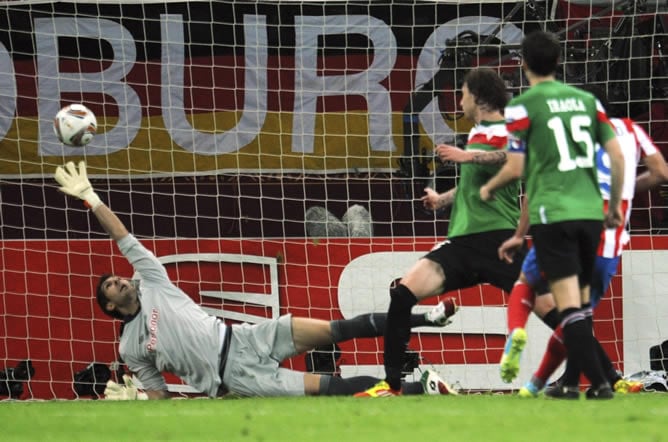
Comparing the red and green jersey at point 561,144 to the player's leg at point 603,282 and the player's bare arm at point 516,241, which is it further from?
the player's leg at point 603,282

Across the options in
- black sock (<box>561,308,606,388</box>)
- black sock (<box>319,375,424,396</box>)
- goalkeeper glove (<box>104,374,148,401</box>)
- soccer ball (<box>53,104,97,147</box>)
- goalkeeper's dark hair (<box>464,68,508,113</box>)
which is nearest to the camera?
black sock (<box>561,308,606,388</box>)

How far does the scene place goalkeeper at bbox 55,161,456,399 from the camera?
25.6 feet

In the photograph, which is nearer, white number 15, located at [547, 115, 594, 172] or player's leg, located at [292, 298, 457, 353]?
white number 15, located at [547, 115, 594, 172]

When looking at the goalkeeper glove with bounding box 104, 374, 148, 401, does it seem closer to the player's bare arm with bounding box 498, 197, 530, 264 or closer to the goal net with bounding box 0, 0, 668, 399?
the goal net with bounding box 0, 0, 668, 399

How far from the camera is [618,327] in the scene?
33.3 feet

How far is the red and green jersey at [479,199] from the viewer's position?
720cm

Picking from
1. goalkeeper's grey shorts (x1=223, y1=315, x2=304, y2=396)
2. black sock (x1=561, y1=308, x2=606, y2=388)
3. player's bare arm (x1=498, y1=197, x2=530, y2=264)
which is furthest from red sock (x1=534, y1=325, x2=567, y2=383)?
goalkeeper's grey shorts (x1=223, y1=315, x2=304, y2=396)

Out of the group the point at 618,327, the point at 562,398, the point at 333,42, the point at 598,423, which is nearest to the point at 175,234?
the point at 333,42

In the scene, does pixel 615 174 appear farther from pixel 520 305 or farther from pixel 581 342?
pixel 520 305

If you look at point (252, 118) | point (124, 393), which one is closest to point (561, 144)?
point (124, 393)

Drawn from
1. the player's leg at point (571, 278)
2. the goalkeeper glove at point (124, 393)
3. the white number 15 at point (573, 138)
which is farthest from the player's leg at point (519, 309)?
the goalkeeper glove at point (124, 393)

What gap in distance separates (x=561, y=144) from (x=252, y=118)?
220 inches

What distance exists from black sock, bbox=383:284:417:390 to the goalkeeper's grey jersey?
1.15m

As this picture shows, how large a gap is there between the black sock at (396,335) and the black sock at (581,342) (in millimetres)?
1510
